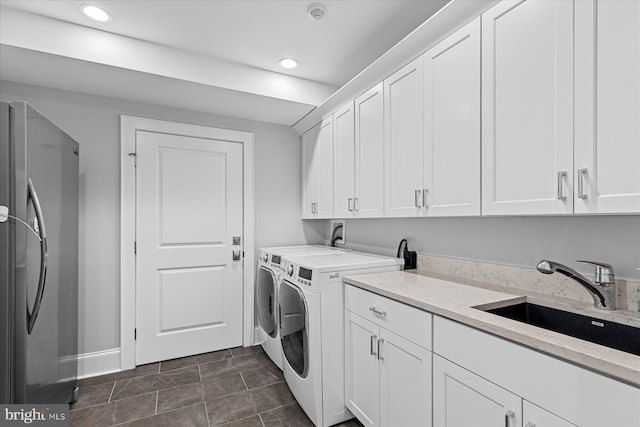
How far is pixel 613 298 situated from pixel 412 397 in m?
0.91

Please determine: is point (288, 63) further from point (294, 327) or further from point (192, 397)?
point (192, 397)

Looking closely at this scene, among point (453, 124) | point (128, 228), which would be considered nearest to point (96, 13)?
point (128, 228)

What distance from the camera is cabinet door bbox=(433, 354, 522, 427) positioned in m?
0.99

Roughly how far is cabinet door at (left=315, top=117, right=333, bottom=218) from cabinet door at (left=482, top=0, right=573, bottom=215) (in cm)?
147

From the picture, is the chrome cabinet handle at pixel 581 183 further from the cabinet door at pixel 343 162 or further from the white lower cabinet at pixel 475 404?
the cabinet door at pixel 343 162

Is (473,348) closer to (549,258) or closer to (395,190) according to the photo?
(549,258)

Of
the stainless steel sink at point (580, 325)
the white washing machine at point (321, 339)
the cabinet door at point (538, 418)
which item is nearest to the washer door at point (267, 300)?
A: the white washing machine at point (321, 339)

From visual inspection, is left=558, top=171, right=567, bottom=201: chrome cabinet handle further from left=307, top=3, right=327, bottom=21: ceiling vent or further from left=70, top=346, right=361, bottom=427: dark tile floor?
left=70, top=346, right=361, bottom=427: dark tile floor

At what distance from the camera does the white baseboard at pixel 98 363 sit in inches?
95.1

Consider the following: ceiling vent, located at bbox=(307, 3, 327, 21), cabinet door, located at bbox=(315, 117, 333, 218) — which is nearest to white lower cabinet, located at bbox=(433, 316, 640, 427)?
cabinet door, located at bbox=(315, 117, 333, 218)

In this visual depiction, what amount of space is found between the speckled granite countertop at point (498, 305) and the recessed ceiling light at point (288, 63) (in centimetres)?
173

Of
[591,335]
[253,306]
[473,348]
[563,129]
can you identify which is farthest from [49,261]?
[591,335]

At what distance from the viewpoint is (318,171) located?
2.94 m

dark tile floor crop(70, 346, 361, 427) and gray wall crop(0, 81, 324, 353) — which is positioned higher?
gray wall crop(0, 81, 324, 353)
